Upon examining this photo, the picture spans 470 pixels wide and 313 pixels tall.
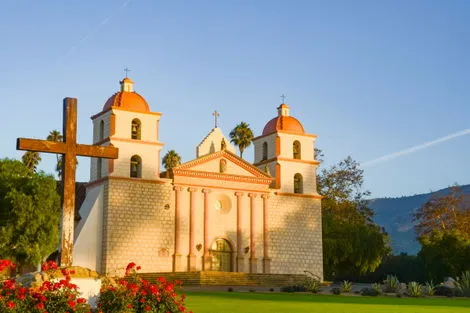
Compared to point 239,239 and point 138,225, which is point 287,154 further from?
point 138,225

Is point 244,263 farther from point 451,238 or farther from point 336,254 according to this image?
point 451,238

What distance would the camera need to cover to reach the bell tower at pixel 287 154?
5241 centimetres

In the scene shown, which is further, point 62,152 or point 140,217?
point 140,217

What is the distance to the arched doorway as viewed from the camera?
159 ft

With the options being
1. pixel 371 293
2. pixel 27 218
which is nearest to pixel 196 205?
pixel 27 218

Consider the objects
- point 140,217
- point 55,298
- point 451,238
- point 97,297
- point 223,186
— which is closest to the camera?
point 55,298

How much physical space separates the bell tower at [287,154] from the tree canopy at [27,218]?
16496 millimetres

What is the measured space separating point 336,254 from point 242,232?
433 inches

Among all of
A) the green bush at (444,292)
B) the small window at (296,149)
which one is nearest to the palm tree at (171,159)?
the small window at (296,149)

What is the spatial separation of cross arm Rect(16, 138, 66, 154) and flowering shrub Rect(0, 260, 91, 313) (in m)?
4.89

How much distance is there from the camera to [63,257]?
727 inches

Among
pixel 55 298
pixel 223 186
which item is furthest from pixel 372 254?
pixel 55 298

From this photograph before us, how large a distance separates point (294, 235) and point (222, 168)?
6.96 metres

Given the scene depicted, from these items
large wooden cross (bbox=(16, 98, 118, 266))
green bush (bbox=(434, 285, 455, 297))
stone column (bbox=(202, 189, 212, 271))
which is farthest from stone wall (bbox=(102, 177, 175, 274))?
large wooden cross (bbox=(16, 98, 118, 266))
